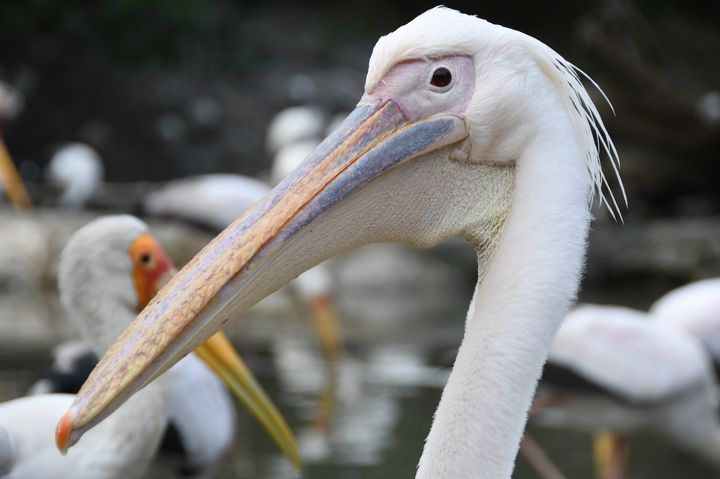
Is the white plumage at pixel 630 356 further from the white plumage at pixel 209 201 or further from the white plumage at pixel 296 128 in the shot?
the white plumage at pixel 296 128

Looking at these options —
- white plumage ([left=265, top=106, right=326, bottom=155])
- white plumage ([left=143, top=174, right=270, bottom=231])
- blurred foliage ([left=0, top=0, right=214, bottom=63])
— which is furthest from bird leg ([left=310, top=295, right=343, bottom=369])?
blurred foliage ([left=0, top=0, right=214, bottom=63])

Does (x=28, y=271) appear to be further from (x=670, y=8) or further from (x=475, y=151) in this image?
(x=670, y=8)

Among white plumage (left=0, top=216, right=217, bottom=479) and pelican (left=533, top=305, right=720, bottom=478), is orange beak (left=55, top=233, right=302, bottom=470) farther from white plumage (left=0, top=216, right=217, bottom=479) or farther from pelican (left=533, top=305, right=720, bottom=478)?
pelican (left=533, top=305, right=720, bottom=478)

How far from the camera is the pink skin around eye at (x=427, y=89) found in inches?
80.0

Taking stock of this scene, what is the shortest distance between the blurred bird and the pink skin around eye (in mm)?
11658

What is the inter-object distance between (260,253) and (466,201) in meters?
0.43

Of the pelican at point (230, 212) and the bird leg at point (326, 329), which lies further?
the pelican at point (230, 212)

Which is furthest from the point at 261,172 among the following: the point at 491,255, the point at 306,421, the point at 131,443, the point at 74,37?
the point at 491,255

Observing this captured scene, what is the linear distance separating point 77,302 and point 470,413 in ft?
7.05

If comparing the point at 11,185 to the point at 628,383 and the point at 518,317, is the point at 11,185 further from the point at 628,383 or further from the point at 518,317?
the point at 518,317

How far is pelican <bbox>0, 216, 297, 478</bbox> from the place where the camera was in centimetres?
323

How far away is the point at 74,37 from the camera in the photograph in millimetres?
16359

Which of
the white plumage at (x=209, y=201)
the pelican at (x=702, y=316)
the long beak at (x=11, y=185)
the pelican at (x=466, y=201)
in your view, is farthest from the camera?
the long beak at (x=11, y=185)

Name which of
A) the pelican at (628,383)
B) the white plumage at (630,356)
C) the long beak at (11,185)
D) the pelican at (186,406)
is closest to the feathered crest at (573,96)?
the pelican at (186,406)
